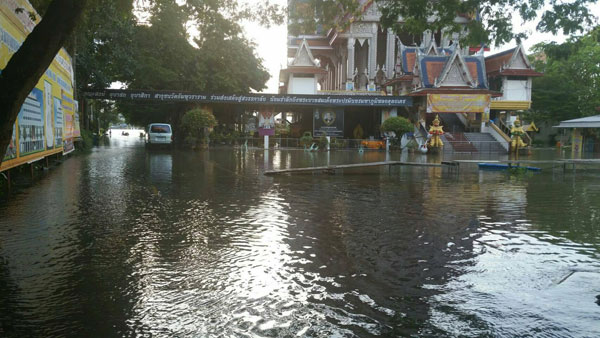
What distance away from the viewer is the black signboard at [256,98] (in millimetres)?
34812

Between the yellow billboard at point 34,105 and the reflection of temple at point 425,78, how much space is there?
15.5 meters

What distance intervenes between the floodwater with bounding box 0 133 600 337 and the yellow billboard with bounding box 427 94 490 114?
1098 inches

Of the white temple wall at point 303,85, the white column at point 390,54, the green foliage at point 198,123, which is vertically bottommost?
the green foliage at point 198,123

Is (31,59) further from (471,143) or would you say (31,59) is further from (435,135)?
(471,143)

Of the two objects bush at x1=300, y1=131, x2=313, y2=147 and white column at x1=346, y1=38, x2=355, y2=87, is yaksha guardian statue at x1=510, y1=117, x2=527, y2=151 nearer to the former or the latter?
bush at x1=300, y1=131, x2=313, y2=147

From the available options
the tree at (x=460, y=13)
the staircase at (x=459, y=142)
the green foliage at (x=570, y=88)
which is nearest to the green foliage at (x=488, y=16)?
the tree at (x=460, y=13)

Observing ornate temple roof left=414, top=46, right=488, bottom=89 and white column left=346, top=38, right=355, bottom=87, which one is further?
white column left=346, top=38, right=355, bottom=87

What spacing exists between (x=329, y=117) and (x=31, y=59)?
3470 cm

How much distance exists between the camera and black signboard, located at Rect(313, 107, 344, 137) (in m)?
39.3

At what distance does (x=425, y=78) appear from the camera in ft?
126

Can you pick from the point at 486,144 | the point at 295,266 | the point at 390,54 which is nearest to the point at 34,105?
the point at 295,266

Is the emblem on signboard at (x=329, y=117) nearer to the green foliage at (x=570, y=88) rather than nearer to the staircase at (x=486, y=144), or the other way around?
the staircase at (x=486, y=144)

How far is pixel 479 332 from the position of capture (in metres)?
3.62

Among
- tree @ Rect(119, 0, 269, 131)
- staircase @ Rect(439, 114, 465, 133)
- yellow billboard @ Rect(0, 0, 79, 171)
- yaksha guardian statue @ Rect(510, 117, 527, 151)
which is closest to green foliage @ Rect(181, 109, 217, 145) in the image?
tree @ Rect(119, 0, 269, 131)
